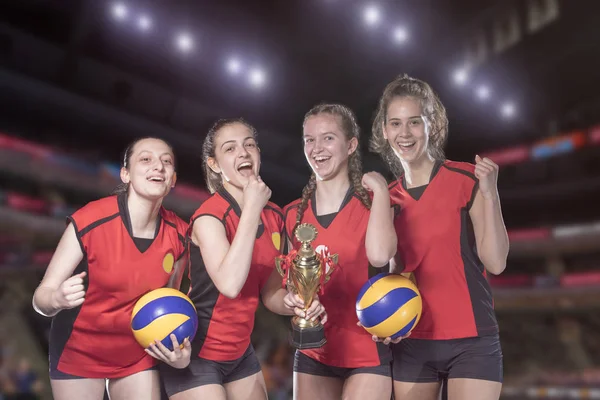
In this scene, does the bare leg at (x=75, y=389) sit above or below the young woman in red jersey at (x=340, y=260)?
below

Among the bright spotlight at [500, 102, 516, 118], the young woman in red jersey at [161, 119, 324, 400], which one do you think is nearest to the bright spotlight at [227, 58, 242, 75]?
the bright spotlight at [500, 102, 516, 118]

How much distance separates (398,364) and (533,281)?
1604cm

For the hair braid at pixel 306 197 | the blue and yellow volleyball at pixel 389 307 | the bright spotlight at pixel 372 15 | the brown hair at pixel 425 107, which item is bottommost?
the blue and yellow volleyball at pixel 389 307

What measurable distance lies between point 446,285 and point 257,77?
1425cm

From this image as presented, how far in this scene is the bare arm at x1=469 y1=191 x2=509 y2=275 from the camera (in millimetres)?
2609

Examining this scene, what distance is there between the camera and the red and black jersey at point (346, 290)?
9.12 feet

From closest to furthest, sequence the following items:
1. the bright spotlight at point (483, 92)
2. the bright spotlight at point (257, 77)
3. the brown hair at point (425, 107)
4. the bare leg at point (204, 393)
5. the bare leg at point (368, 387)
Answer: the bare leg at point (204, 393) < the bare leg at point (368, 387) < the brown hair at point (425, 107) < the bright spotlight at point (257, 77) < the bright spotlight at point (483, 92)

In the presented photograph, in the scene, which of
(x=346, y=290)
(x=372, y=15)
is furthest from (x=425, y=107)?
(x=372, y=15)

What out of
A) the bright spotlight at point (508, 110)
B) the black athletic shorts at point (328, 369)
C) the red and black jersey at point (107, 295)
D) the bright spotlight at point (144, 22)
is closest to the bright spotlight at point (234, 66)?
the bright spotlight at point (144, 22)

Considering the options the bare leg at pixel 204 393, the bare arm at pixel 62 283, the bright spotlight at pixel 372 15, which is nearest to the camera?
the bare arm at pixel 62 283

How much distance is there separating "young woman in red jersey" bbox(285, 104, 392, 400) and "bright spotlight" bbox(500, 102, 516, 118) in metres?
16.5

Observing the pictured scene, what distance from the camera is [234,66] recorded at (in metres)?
16.2

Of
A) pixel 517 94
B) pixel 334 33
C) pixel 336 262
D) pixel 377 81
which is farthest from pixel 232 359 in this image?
pixel 517 94

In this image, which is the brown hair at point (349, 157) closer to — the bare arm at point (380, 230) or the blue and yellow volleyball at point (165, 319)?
the bare arm at point (380, 230)
